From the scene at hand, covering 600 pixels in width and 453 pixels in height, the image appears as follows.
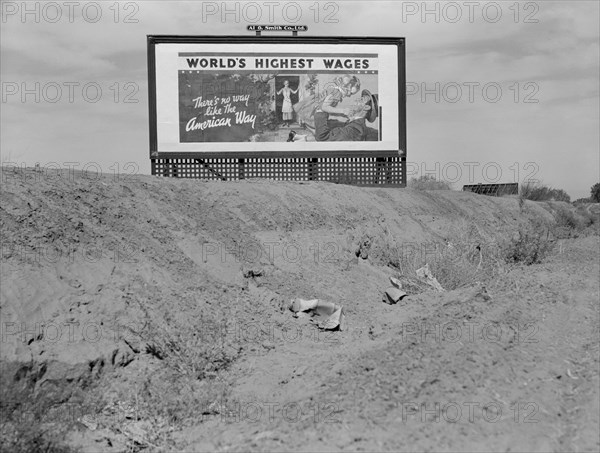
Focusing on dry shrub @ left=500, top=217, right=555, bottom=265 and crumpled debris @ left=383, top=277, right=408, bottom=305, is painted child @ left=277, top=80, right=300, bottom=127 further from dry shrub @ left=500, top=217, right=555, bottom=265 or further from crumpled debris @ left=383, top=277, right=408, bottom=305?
crumpled debris @ left=383, top=277, right=408, bottom=305

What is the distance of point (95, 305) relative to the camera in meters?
7.06

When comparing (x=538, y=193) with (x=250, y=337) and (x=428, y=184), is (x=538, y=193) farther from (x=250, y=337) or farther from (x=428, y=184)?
(x=250, y=337)

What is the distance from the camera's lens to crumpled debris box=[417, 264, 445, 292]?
34.1 feet

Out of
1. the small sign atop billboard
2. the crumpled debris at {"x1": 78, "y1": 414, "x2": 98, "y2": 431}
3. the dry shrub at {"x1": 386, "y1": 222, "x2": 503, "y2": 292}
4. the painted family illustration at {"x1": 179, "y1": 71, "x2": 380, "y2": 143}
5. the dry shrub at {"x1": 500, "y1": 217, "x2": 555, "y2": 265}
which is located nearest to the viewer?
the crumpled debris at {"x1": 78, "y1": 414, "x2": 98, "y2": 431}

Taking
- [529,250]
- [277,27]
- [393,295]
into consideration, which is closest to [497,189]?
[277,27]

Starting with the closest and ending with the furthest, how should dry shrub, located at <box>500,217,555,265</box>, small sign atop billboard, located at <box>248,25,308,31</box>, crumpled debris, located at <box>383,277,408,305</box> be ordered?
crumpled debris, located at <box>383,277,408,305</box> → dry shrub, located at <box>500,217,555,265</box> → small sign atop billboard, located at <box>248,25,308,31</box>

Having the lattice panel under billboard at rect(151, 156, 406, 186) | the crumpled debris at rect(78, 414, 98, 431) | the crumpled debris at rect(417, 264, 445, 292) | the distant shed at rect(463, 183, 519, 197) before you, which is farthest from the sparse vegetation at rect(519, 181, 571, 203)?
the crumpled debris at rect(78, 414, 98, 431)

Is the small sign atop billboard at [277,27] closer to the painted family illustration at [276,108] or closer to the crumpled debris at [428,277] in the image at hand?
the painted family illustration at [276,108]

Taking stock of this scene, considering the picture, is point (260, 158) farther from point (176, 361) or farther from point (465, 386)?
point (465, 386)

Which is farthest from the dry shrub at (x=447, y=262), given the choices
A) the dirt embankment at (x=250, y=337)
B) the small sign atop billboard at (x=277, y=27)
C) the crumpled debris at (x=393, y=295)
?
the small sign atop billboard at (x=277, y=27)

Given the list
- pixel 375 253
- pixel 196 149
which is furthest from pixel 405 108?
pixel 375 253

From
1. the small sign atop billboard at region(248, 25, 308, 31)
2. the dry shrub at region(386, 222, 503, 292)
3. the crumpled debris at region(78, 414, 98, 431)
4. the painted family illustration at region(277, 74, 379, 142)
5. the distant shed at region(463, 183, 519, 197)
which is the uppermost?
the small sign atop billboard at region(248, 25, 308, 31)

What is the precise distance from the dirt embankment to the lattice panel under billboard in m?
6.15

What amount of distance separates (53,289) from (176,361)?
4.75 feet
